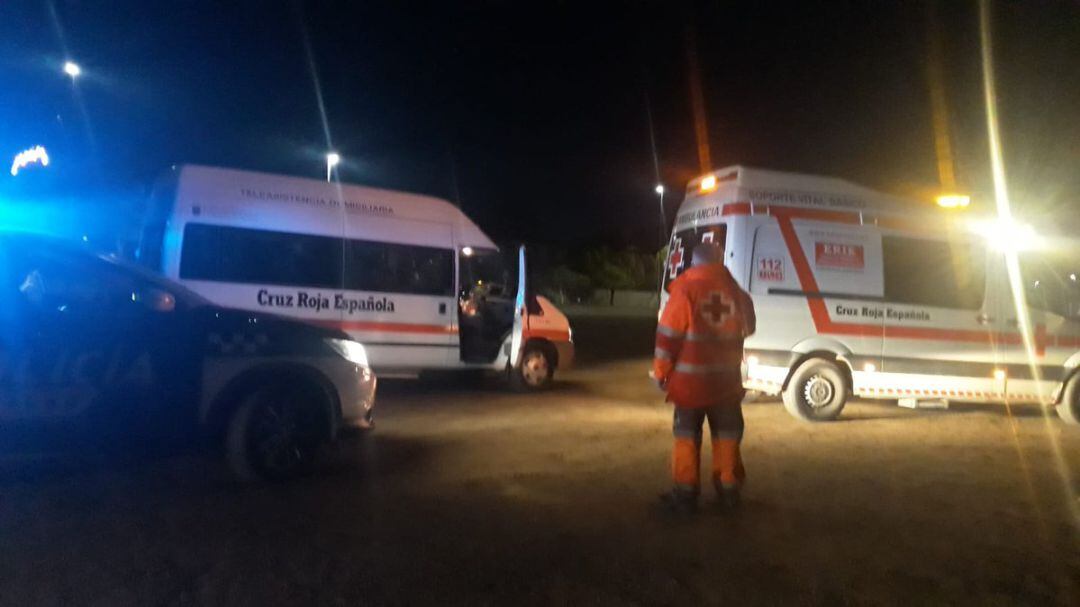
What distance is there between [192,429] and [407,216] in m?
6.23

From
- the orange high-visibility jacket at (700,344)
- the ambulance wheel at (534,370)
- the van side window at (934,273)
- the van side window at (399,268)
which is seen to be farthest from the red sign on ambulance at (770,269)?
the van side window at (399,268)

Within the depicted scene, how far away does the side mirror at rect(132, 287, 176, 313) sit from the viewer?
6066 millimetres

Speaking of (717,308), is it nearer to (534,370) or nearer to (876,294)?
(876,294)

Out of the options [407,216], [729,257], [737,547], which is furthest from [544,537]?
[407,216]

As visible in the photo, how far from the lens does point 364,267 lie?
11.6 metres

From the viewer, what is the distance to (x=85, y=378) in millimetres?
5797

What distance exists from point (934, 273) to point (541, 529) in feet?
23.2

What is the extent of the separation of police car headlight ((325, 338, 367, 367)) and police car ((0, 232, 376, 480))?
0.04 metres

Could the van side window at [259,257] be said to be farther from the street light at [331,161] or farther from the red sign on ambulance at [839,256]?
the street light at [331,161]

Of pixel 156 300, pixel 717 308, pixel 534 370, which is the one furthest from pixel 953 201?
pixel 156 300

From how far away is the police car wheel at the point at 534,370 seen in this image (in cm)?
1255

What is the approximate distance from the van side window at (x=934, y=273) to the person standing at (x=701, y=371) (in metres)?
5.17

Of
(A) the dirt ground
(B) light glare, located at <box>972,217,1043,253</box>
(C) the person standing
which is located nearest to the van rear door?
(B) light glare, located at <box>972,217,1043,253</box>

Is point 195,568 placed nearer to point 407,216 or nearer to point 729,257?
point 729,257
